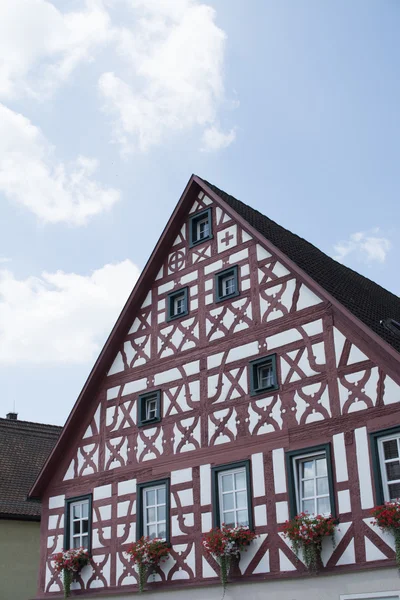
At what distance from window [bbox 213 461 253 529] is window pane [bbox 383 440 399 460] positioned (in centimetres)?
311

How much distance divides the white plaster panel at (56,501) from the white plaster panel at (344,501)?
835 cm

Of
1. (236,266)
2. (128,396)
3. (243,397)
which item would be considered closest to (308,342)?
(243,397)

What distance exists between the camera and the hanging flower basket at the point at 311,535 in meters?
13.8

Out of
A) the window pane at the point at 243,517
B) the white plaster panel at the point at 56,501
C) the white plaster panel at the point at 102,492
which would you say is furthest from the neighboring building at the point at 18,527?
the window pane at the point at 243,517

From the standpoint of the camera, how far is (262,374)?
16594mm

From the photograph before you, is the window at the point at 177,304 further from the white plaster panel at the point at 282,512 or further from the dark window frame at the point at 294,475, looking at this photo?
the white plaster panel at the point at 282,512

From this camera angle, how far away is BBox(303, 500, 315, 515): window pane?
14547mm

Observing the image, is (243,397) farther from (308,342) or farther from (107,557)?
(107,557)

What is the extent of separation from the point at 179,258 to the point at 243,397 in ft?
15.5

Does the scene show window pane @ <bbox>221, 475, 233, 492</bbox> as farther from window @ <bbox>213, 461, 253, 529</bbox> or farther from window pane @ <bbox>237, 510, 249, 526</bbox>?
window pane @ <bbox>237, 510, 249, 526</bbox>

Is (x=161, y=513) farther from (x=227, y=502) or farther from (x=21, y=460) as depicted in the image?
(x=21, y=460)

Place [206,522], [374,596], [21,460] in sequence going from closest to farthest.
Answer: [374,596] < [206,522] < [21,460]

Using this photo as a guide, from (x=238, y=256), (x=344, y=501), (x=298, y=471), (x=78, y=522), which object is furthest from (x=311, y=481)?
(x=78, y=522)

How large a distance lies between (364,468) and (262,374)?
3447 millimetres
